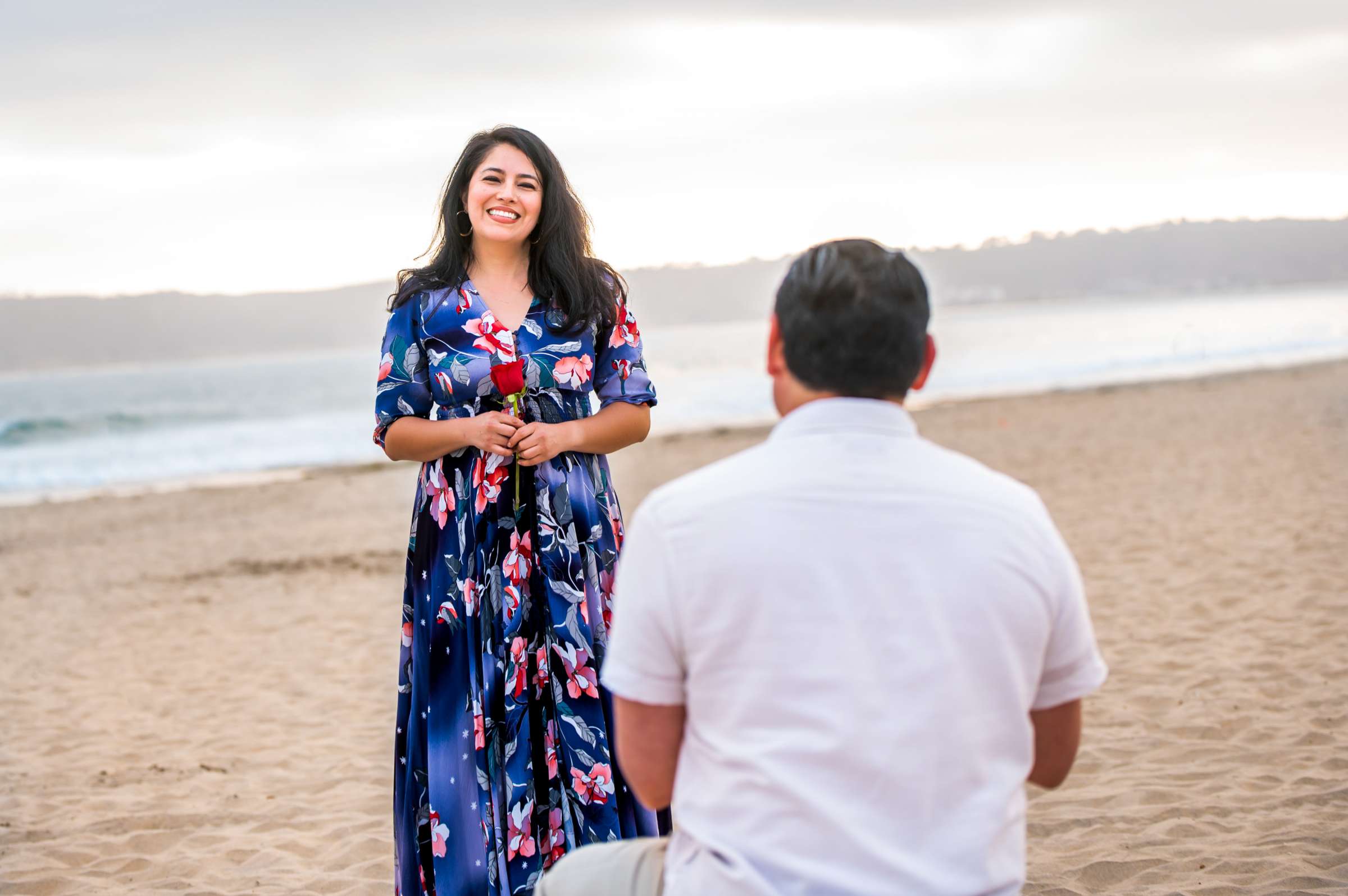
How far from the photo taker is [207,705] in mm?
6172

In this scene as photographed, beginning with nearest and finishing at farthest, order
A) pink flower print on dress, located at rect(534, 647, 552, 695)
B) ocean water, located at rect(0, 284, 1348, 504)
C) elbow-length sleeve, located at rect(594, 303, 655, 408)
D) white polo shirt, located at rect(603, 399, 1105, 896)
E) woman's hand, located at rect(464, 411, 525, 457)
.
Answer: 1. white polo shirt, located at rect(603, 399, 1105, 896)
2. woman's hand, located at rect(464, 411, 525, 457)
3. pink flower print on dress, located at rect(534, 647, 552, 695)
4. elbow-length sleeve, located at rect(594, 303, 655, 408)
5. ocean water, located at rect(0, 284, 1348, 504)

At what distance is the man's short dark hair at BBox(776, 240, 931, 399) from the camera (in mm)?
1314

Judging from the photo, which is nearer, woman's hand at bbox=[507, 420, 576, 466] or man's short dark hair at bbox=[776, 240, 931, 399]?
man's short dark hair at bbox=[776, 240, 931, 399]

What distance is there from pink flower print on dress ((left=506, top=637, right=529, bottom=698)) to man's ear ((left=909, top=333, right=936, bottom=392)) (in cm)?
138

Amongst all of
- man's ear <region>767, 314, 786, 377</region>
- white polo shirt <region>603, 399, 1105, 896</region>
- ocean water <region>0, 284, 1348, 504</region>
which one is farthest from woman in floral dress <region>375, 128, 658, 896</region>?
ocean water <region>0, 284, 1348, 504</region>

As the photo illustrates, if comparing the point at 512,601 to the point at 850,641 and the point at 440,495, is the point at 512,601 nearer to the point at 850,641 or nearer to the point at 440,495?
the point at 440,495

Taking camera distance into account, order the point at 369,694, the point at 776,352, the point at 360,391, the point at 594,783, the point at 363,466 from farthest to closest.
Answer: the point at 360,391 → the point at 363,466 → the point at 369,694 → the point at 594,783 → the point at 776,352

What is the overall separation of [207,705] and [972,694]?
5.77 meters

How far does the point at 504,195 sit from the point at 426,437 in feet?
1.91

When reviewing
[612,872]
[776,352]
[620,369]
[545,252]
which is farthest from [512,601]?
[776,352]

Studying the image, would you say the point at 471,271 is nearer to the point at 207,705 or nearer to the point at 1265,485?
the point at 207,705

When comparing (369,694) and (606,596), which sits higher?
(606,596)

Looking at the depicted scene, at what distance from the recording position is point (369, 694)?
616 centimetres

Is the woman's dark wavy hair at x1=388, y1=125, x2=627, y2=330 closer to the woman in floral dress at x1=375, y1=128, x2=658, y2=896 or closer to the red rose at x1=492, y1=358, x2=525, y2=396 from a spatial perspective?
the woman in floral dress at x1=375, y1=128, x2=658, y2=896
